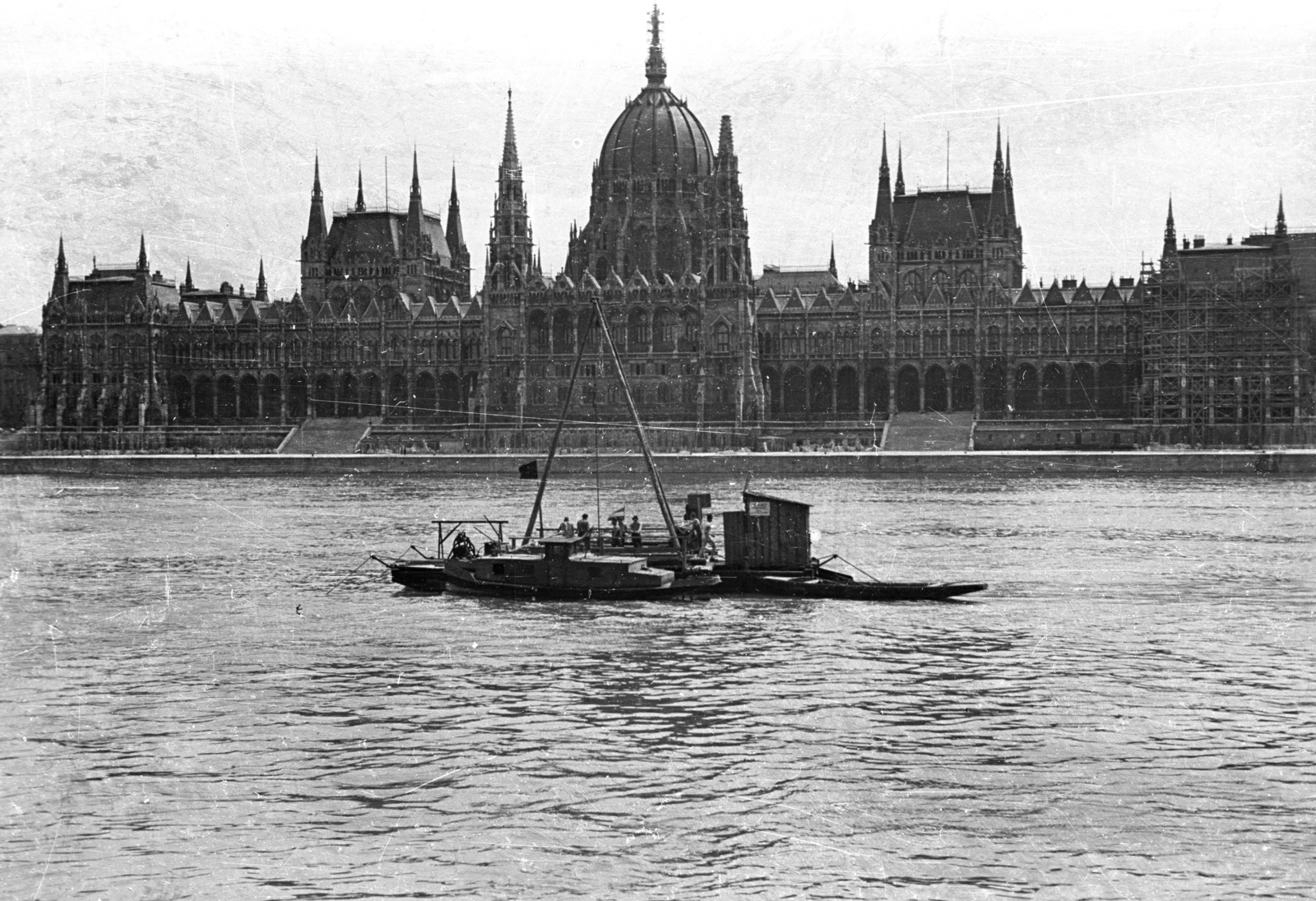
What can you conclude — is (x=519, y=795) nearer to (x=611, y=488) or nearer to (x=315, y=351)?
(x=611, y=488)

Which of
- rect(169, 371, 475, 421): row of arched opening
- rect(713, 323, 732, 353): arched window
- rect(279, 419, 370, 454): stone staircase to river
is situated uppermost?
rect(713, 323, 732, 353): arched window

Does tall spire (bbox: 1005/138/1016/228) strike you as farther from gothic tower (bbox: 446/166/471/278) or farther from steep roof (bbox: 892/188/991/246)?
gothic tower (bbox: 446/166/471/278)

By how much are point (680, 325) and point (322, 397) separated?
29.0 m

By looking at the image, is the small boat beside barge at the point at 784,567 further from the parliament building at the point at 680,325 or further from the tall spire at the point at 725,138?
the tall spire at the point at 725,138

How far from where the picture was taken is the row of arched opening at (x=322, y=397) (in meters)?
138

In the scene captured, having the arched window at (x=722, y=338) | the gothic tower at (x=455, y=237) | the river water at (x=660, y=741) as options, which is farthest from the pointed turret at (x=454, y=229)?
the river water at (x=660, y=741)

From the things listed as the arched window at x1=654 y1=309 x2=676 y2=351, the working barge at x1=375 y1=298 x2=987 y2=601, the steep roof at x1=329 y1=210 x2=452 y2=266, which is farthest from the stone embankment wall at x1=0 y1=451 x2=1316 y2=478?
the working barge at x1=375 y1=298 x2=987 y2=601

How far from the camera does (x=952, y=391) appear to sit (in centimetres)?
12731

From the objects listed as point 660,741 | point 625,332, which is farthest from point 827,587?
point 625,332

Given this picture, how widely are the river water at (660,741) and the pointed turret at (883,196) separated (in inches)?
3737

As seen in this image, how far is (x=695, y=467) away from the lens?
104 m

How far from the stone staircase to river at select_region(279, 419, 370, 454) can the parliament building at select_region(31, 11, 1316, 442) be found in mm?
3765

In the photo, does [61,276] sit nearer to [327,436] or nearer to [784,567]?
[327,436]

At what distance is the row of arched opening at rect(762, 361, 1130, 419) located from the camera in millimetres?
124312
